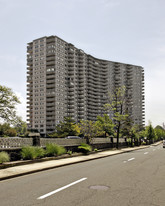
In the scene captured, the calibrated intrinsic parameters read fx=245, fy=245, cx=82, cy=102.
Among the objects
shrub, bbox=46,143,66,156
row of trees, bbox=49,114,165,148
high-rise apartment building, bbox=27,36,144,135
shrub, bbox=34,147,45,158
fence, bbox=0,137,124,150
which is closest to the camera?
fence, bbox=0,137,124,150

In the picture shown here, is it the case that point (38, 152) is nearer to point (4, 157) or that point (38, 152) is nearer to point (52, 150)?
point (52, 150)

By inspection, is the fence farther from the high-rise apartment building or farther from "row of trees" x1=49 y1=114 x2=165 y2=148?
the high-rise apartment building

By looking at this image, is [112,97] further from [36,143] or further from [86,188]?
[86,188]

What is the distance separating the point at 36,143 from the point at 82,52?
128 metres

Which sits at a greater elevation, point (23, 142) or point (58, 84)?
point (58, 84)

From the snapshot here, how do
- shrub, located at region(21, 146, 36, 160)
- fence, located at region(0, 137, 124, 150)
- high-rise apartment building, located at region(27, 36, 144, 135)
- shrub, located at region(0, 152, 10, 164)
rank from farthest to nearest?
high-rise apartment building, located at region(27, 36, 144, 135) → shrub, located at region(21, 146, 36, 160) → fence, located at region(0, 137, 124, 150) → shrub, located at region(0, 152, 10, 164)

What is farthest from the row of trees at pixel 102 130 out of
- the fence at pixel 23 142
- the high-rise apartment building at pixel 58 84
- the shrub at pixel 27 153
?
the high-rise apartment building at pixel 58 84

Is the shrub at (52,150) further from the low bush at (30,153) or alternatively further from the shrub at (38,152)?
the low bush at (30,153)

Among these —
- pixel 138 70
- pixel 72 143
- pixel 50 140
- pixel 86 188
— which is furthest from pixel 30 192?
pixel 138 70

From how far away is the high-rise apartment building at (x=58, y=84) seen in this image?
120m

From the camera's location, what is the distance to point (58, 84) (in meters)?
123

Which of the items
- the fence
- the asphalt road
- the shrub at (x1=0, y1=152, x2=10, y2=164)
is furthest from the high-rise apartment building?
the asphalt road

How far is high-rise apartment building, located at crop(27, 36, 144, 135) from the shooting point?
120 meters

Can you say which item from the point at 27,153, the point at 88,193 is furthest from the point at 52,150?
the point at 88,193
